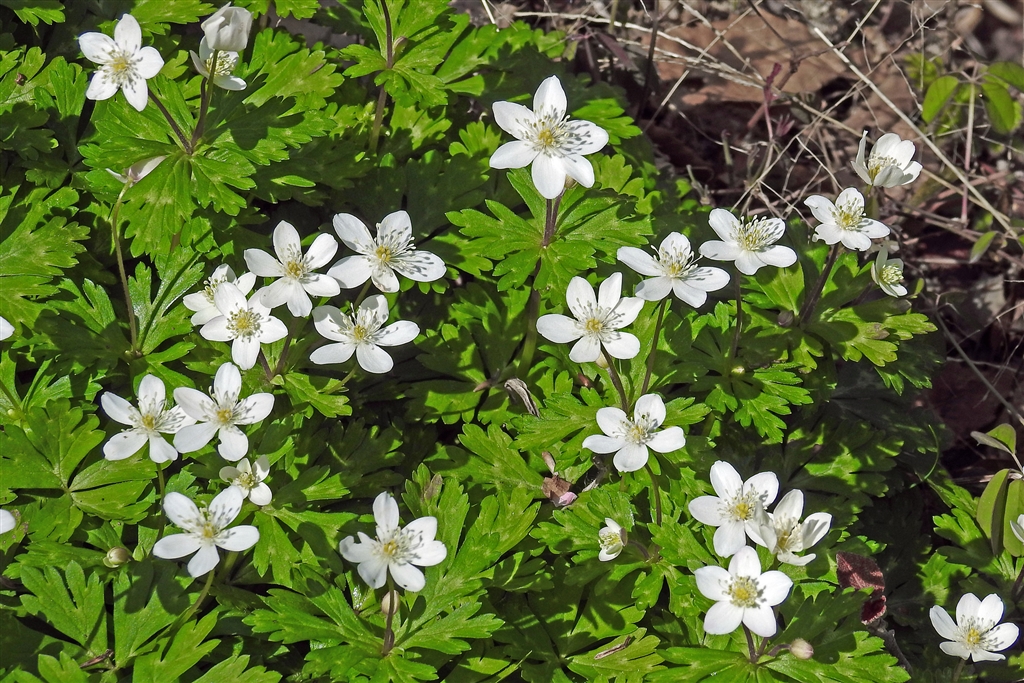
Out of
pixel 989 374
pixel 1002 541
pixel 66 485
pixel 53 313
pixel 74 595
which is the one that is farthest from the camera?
pixel 989 374

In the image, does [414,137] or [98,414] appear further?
[414,137]

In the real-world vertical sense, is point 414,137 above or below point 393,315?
above

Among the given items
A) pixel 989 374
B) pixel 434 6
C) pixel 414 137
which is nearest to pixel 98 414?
pixel 414 137

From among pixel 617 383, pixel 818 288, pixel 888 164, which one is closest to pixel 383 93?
pixel 617 383

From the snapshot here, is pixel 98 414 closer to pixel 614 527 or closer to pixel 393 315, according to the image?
pixel 393 315

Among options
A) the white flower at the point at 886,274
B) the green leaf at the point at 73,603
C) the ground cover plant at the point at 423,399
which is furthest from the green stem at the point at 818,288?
the green leaf at the point at 73,603

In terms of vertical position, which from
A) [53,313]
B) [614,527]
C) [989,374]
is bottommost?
[989,374]

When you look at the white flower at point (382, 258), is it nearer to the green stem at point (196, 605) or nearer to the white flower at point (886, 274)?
the green stem at point (196, 605)
